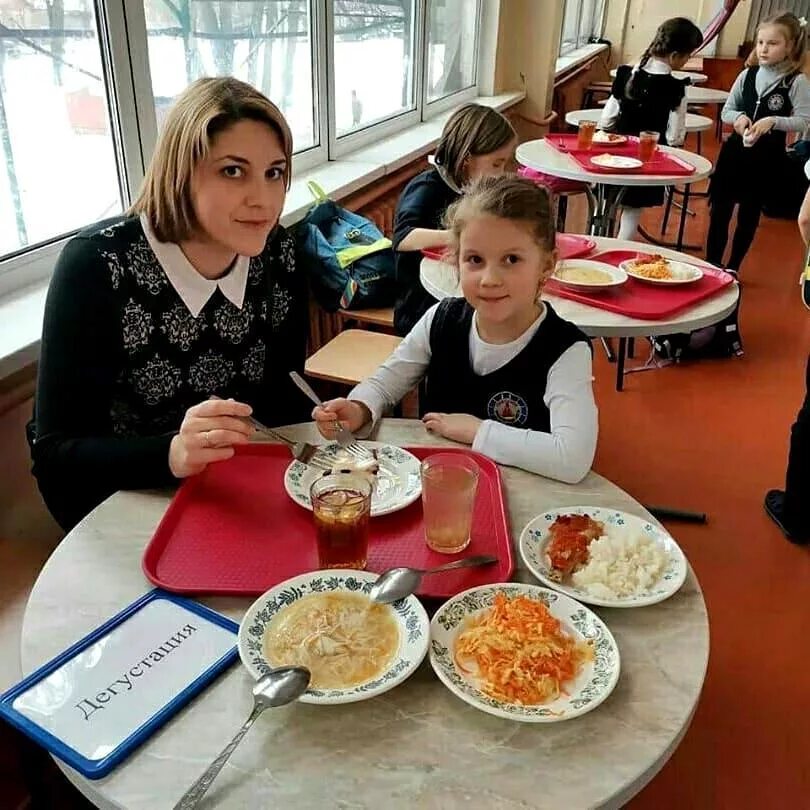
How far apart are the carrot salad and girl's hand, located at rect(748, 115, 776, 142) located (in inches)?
146

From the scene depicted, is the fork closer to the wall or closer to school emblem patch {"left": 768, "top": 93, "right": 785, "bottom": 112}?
school emblem patch {"left": 768, "top": 93, "right": 785, "bottom": 112}

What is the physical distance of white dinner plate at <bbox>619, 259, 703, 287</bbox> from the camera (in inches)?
80.2

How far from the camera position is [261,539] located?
1063 millimetres

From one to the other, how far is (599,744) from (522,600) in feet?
0.62

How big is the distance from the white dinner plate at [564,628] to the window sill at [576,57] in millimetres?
6063

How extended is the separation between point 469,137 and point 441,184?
0.20m

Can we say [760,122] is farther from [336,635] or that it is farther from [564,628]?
[336,635]

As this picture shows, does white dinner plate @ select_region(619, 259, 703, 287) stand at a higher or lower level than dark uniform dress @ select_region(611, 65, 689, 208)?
lower

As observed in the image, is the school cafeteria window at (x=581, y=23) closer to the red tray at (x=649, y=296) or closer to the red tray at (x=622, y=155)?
the red tray at (x=622, y=155)

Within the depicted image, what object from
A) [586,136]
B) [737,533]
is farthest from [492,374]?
[586,136]

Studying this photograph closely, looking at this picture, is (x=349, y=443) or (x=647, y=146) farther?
(x=647, y=146)

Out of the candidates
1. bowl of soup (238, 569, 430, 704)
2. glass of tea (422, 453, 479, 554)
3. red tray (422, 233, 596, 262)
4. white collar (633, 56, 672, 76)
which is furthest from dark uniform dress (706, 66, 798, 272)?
bowl of soup (238, 569, 430, 704)

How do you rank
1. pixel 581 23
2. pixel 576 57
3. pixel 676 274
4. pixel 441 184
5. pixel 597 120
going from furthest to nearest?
pixel 581 23 < pixel 576 57 < pixel 597 120 < pixel 441 184 < pixel 676 274

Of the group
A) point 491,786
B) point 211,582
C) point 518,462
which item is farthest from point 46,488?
point 491,786
